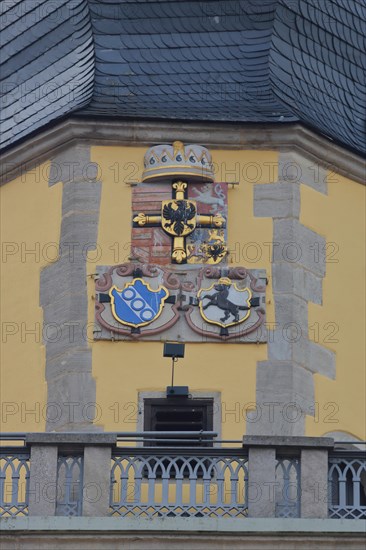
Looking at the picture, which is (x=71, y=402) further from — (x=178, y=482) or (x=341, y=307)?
(x=341, y=307)

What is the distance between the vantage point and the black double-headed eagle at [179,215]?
2967cm

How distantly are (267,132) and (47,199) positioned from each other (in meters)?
1.79

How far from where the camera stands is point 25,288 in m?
30.0

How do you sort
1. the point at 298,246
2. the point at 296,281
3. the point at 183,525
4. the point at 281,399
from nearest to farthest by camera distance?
the point at 183,525, the point at 281,399, the point at 296,281, the point at 298,246

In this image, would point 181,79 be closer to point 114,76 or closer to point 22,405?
point 114,76

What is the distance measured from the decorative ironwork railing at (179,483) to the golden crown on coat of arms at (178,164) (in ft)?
8.65

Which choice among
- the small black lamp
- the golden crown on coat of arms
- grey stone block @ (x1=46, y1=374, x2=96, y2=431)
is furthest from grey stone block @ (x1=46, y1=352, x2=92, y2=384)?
the golden crown on coat of arms

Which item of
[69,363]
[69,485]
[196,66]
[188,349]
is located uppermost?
[196,66]

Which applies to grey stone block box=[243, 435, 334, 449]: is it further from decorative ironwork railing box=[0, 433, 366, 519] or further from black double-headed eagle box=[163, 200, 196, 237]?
black double-headed eagle box=[163, 200, 196, 237]

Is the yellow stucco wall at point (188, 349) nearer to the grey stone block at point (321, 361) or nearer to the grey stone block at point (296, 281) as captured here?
the grey stone block at point (296, 281)

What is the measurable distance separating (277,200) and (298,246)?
1.38 feet

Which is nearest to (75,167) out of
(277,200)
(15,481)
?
(277,200)

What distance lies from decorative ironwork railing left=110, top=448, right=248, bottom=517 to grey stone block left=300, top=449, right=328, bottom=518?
43cm

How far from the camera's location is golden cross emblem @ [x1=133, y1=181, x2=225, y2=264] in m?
29.6
